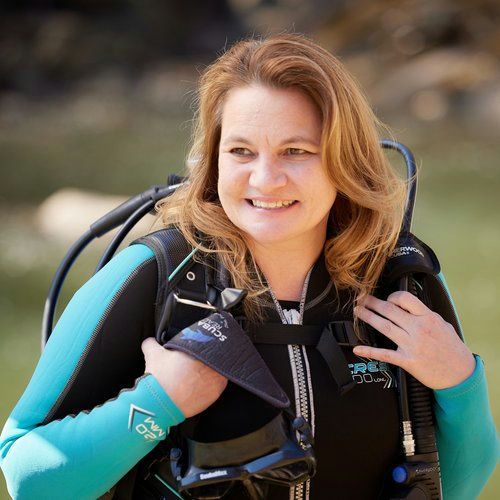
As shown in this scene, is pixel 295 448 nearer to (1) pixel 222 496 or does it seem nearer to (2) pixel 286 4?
(1) pixel 222 496

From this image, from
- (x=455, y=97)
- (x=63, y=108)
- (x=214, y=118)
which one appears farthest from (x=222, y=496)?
(x=63, y=108)

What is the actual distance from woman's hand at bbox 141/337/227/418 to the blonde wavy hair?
0.55 ft

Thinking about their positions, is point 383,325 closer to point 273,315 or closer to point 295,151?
point 273,315

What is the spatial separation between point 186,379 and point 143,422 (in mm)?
87

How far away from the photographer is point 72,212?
5.96 meters

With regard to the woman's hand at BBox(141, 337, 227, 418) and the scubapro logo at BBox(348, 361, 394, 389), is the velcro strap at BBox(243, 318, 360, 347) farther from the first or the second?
the woman's hand at BBox(141, 337, 227, 418)

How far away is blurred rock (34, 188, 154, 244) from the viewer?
5793 millimetres

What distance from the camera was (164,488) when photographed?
136 cm

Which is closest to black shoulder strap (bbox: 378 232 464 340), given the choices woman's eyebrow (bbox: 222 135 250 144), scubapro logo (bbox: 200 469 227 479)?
woman's eyebrow (bbox: 222 135 250 144)

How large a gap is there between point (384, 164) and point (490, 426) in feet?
1.59

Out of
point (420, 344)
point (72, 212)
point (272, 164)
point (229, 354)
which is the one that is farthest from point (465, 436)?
point (72, 212)

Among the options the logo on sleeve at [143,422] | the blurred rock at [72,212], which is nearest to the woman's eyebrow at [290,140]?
the logo on sleeve at [143,422]

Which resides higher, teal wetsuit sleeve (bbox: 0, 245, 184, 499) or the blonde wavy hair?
the blonde wavy hair

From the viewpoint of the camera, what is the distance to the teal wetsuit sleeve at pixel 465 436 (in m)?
1.42
